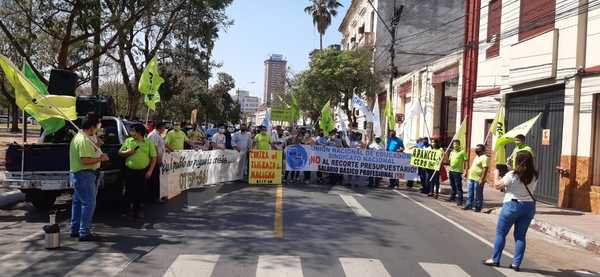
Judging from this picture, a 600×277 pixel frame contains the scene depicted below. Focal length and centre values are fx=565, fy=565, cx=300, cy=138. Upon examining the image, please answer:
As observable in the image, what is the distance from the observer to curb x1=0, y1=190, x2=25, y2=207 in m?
11.4

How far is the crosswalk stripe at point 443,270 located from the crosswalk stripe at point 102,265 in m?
3.66

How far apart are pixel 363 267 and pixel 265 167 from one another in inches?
375

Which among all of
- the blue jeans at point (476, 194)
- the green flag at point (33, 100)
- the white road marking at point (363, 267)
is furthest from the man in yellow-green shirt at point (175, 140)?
the white road marking at point (363, 267)

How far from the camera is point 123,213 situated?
34.3 ft

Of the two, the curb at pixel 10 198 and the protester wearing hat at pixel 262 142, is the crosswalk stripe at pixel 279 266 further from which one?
the protester wearing hat at pixel 262 142

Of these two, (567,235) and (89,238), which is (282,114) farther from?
(89,238)

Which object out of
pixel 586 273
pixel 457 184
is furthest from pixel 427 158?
pixel 586 273

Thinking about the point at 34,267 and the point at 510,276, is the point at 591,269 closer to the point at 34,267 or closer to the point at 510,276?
the point at 510,276

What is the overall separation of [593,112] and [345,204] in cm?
A: 657

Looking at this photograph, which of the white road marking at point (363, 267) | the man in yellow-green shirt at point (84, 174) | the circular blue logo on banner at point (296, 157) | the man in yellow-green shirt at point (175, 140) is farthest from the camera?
the circular blue logo on banner at point (296, 157)

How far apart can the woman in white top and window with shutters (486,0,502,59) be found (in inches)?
510

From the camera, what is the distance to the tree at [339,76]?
3778cm

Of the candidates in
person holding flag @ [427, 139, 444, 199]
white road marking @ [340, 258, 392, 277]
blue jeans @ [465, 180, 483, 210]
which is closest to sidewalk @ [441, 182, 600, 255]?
blue jeans @ [465, 180, 483, 210]

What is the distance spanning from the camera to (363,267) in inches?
272
